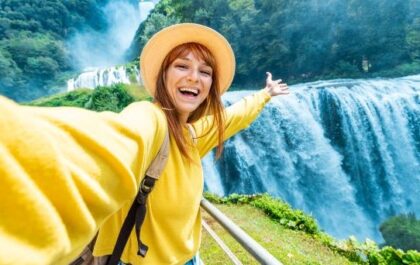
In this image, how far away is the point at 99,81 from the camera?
23.1 m

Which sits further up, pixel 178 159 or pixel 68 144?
pixel 68 144

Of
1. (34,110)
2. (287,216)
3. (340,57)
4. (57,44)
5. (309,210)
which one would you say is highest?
(57,44)

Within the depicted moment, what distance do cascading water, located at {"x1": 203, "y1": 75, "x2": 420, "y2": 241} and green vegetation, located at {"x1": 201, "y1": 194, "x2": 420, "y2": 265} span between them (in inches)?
228

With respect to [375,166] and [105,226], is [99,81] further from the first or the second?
[105,226]

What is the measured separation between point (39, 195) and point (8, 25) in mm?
37906

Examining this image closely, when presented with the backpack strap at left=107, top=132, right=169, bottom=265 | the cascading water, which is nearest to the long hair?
the backpack strap at left=107, top=132, right=169, bottom=265

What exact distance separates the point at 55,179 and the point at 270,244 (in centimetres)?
471

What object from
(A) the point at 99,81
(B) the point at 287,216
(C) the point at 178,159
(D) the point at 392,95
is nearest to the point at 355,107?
(D) the point at 392,95

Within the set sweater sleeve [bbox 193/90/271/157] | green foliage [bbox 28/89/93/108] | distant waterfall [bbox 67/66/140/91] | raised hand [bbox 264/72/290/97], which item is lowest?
sweater sleeve [bbox 193/90/271/157]

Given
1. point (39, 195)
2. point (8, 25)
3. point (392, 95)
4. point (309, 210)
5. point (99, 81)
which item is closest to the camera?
point (39, 195)

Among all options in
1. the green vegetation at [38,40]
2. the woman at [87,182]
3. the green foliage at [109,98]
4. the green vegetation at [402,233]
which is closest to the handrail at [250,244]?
the woman at [87,182]

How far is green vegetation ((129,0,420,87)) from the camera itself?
19.8 meters

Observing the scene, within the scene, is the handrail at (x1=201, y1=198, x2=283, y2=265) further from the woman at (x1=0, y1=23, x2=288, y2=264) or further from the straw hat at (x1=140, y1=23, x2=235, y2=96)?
the straw hat at (x1=140, y1=23, x2=235, y2=96)

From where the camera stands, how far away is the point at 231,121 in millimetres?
1541
